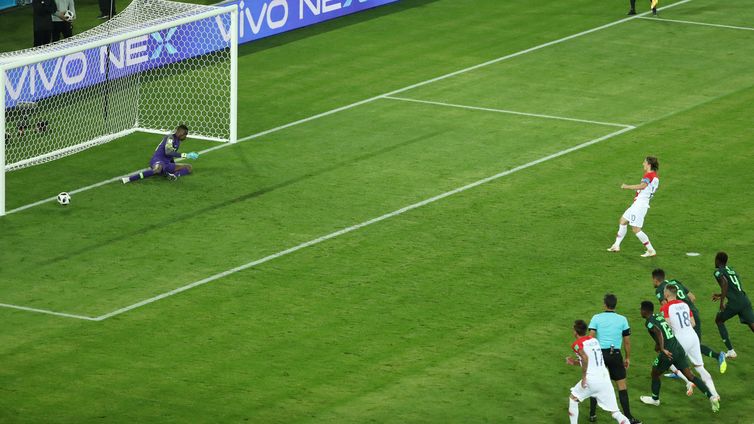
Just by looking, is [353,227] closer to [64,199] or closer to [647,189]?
[647,189]

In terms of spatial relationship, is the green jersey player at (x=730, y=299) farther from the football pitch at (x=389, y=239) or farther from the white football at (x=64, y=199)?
the white football at (x=64, y=199)

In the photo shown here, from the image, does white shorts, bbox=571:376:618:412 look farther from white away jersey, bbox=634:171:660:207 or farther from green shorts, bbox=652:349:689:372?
white away jersey, bbox=634:171:660:207

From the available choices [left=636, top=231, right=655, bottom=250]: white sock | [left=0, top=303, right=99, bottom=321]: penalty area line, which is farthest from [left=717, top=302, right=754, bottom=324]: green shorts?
[left=0, top=303, right=99, bottom=321]: penalty area line

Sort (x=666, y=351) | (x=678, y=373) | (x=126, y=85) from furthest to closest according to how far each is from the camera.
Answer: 1. (x=126, y=85)
2. (x=678, y=373)
3. (x=666, y=351)

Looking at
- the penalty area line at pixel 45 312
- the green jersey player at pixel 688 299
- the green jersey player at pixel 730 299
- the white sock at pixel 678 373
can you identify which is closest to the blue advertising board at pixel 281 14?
the penalty area line at pixel 45 312

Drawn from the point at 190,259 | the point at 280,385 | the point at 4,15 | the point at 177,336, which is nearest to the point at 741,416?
the point at 280,385

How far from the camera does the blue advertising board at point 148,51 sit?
31.7 meters

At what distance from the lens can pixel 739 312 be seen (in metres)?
20.9

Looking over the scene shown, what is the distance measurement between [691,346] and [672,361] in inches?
17.4

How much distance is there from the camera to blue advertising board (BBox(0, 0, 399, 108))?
31.7 metres

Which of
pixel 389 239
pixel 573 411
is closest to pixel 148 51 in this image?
pixel 389 239

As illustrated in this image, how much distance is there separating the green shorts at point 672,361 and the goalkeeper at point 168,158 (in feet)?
39.6

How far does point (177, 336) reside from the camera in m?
21.4

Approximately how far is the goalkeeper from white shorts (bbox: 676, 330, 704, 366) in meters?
12.1
